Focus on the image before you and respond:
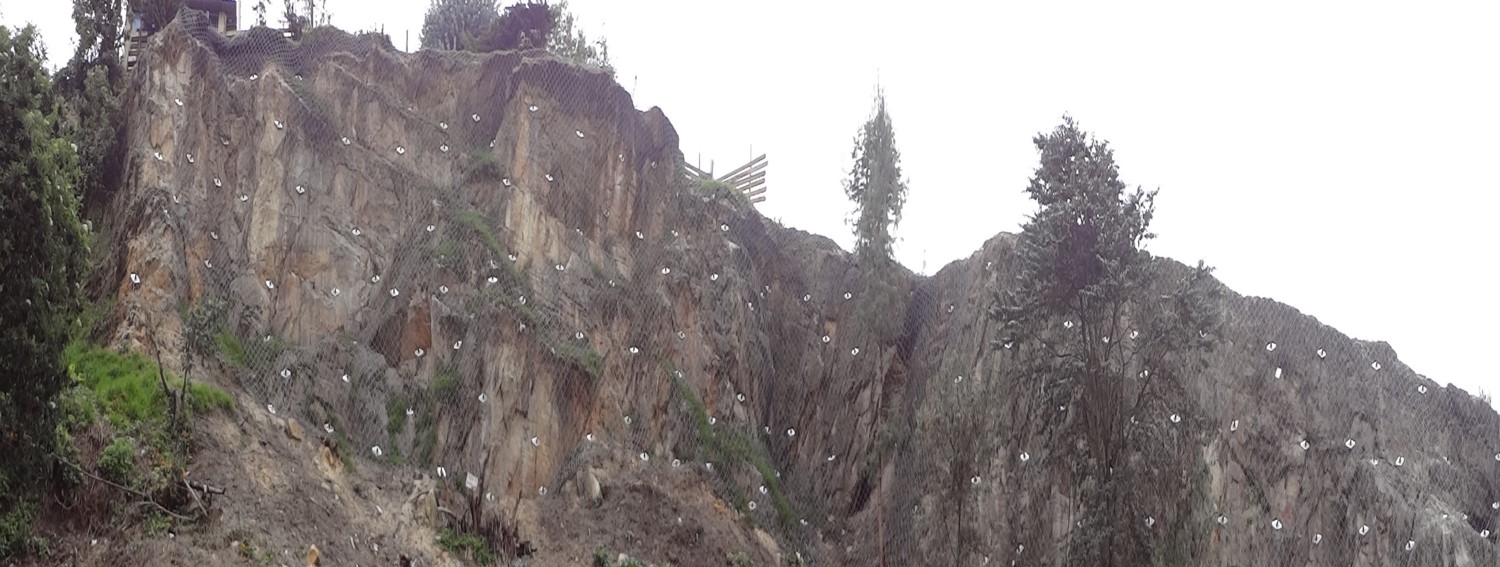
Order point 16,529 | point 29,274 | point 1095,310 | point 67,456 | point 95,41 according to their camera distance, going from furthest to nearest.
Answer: point 95,41, point 1095,310, point 67,456, point 16,529, point 29,274

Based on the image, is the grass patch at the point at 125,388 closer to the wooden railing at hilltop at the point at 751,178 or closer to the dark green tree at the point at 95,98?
the dark green tree at the point at 95,98

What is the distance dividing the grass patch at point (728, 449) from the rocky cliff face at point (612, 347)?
2.5 inches

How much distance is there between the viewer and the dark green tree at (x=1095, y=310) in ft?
69.2

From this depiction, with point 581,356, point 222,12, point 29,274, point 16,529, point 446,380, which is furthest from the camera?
point 222,12

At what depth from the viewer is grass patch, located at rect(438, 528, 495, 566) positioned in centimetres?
2095

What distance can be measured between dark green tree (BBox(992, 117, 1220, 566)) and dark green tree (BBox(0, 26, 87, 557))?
12990 mm

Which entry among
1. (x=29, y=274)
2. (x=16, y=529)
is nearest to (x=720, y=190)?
(x=16, y=529)

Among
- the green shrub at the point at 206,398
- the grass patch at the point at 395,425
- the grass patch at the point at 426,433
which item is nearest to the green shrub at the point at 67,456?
the green shrub at the point at 206,398

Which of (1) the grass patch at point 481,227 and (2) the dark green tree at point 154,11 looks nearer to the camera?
(1) the grass patch at point 481,227

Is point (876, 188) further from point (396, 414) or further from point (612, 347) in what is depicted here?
point (396, 414)

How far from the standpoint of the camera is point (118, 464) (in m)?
18.3

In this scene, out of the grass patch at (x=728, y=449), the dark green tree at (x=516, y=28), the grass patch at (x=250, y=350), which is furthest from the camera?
the dark green tree at (x=516, y=28)

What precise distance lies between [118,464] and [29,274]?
12.4ft

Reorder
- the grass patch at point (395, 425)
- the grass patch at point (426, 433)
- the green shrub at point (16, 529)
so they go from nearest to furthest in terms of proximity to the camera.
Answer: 1. the green shrub at point (16, 529)
2. the grass patch at point (395, 425)
3. the grass patch at point (426, 433)
